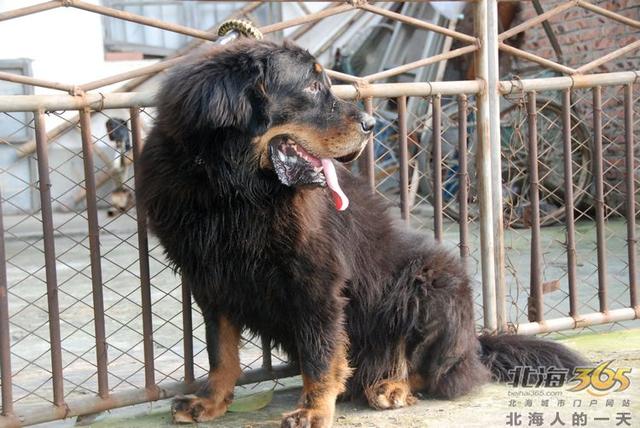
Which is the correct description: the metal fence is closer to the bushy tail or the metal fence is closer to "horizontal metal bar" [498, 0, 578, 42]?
"horizontal metal bar" [498, 0, 578, 42]

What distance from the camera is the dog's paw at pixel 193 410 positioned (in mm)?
3311

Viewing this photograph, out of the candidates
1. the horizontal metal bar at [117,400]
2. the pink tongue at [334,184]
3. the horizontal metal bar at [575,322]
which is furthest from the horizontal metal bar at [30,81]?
the horizontal metal bar at [575,322]

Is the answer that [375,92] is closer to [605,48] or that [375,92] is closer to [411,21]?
[411,21]

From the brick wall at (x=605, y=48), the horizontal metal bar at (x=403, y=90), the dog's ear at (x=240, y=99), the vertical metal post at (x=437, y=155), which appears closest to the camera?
the dog's ear at (x=240, y=99)

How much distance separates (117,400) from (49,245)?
0.73m

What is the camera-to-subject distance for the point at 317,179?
3.04 metres

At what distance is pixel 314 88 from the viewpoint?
3.07m

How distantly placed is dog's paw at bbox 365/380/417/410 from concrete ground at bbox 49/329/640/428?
0.03m

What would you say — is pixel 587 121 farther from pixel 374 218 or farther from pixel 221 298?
pixel 221 298

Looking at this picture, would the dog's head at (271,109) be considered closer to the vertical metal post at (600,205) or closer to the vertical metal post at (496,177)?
the vertical metal post at (496,177)

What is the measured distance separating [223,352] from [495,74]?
2.00 m

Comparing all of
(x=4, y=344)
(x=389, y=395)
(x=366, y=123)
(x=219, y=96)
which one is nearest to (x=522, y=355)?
→ (x=389, y=395)

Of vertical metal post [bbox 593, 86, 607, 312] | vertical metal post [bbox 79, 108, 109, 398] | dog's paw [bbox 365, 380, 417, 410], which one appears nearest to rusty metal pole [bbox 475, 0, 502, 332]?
vertical metal post [bbox 593, 86, 607, 312]

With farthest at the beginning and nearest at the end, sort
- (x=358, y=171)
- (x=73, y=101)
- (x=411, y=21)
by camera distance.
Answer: (x=358, y=171) < (x=411, y=21) < (x=73, y=101)
